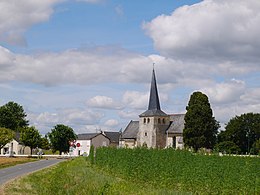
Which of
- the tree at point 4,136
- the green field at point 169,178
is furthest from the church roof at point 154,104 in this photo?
the green field at point 169,178

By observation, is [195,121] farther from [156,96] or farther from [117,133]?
[117,133]

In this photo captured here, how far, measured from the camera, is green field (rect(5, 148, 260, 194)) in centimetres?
2403

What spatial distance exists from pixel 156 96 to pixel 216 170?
3538 inches

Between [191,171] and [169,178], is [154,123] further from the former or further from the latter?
[191,171]

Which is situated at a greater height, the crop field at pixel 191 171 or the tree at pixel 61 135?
the tree at pixel 61 135

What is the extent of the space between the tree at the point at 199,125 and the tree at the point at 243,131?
1620 cm

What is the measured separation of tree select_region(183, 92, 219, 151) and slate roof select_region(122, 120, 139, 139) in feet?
168

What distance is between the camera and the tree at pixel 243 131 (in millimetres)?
97938

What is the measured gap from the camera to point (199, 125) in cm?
8069

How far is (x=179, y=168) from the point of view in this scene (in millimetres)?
30750

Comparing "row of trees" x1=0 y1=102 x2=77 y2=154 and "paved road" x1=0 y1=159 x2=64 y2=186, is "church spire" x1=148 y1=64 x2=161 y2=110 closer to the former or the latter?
"row of trees" x1=0 y1=102 x2=77 y2=154

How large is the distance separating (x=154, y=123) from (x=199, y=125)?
36071mm

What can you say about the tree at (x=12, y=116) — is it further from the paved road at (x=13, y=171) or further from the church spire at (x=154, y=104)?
the paved road at (x=13, y=171)

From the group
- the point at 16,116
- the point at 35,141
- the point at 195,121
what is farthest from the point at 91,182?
the point at 16,116
